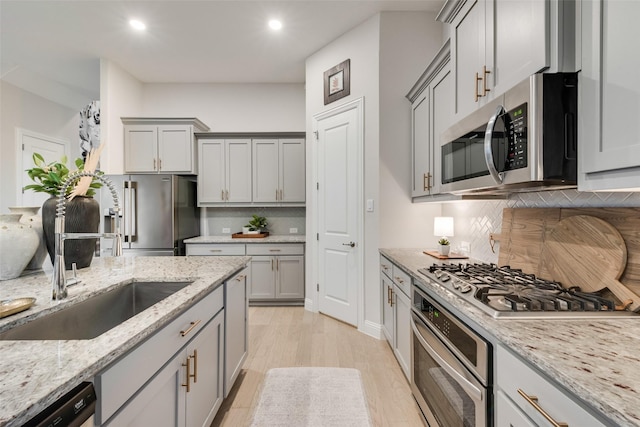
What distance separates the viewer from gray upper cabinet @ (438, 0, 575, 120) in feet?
3.56

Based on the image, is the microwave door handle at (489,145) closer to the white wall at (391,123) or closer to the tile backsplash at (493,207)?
the tile backsplash at (493,207)

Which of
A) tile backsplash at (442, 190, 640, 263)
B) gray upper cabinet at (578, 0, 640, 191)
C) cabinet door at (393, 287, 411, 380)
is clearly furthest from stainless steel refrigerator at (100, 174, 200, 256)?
gray upper cabinet at (578, 0, 640, 191)

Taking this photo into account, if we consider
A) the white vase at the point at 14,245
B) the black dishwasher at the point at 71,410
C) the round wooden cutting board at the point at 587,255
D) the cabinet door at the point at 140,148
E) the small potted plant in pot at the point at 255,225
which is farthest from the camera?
the small potted plant in pot at the point at 255,225

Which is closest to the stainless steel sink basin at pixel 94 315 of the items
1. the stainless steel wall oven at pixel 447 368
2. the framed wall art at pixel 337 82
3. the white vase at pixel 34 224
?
the white vase at pixel 34 224

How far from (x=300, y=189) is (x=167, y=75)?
251cm

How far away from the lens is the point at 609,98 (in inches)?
36.8

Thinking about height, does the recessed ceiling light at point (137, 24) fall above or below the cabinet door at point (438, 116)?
above

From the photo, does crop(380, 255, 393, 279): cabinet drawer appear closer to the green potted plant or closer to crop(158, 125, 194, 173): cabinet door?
the green potted plant

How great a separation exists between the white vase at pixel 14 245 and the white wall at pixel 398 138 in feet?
8.04

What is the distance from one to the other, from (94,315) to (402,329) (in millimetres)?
1839

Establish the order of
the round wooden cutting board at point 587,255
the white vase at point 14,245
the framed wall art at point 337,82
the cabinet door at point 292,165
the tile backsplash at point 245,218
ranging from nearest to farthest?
the round wooden cutting board at point 587,255, the white vase at point 14,245, the framed wall art at point 337,82, the cabinet door at point 292,165, the tile backsplash at point 245,218

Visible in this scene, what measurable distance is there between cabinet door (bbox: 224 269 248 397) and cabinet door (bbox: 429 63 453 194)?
158 cm

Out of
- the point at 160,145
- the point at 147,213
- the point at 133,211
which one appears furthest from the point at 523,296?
the point at 160,145

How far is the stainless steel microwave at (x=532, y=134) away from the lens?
3.61 ft
